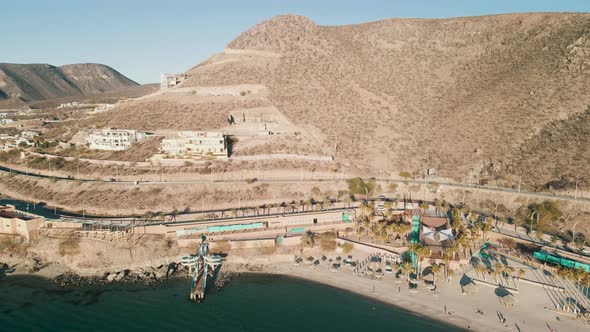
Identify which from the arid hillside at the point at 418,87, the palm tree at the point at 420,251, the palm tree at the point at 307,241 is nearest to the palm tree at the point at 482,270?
the palm tree at the point at 420,251

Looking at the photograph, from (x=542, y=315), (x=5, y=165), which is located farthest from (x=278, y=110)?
(x=542, y=315)

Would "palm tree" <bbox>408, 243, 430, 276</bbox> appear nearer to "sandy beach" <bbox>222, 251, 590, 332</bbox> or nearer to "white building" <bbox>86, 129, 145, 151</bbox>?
"sandy beach" <bbox>222, 251, 590, 332</bbox>

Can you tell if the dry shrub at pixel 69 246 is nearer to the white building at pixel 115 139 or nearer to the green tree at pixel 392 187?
the white building at pixel 115 139

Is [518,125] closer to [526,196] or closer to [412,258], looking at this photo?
[526,196]

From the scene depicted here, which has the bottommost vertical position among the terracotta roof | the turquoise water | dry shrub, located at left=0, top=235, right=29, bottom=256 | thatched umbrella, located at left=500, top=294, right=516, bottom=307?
the turquoise water

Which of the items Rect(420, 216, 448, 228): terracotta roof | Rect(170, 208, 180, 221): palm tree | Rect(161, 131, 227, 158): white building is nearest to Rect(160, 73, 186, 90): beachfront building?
Rect(161, 131, 227, 158): white building

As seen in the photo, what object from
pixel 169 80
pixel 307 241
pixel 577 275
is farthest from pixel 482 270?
pixel 169 80
